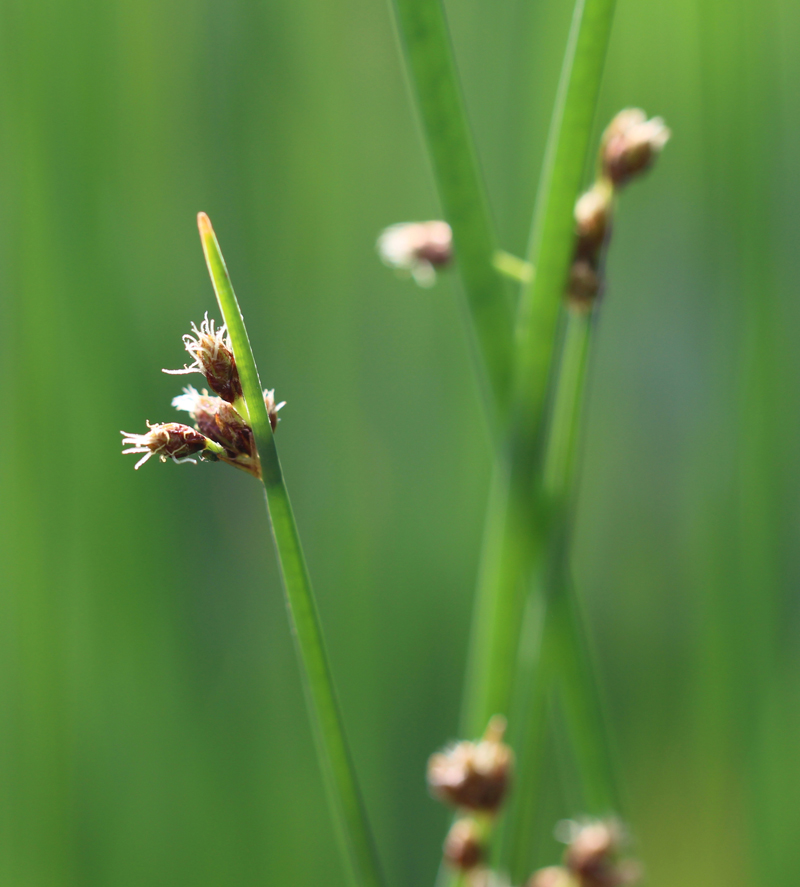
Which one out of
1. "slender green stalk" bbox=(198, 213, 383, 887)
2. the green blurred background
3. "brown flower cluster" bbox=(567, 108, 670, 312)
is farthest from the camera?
the green blurred background

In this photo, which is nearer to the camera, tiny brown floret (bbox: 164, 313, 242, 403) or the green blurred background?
tiny brown floret (bbox: 164, 313, 242, 403)

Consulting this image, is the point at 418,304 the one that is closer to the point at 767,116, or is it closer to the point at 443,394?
the point at 443,394

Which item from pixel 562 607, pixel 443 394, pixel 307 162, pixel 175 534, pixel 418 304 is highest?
pixel 307 162

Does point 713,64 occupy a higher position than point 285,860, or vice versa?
point 713,64

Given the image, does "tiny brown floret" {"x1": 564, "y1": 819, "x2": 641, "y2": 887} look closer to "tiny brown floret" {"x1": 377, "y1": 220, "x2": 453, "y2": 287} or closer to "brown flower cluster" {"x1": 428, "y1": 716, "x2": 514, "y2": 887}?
"brown flower cluster" {"x1": 428, "y1": 716, "x2": 514, "y2": 887}

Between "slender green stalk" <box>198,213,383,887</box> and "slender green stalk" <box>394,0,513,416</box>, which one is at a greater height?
"slender green stalk" <box>394,0,513,416</box>

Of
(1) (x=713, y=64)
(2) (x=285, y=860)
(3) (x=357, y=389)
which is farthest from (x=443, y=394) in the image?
(2) (x=285, y=860)

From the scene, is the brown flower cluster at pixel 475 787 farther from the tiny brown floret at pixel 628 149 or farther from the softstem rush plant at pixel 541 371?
the tiny brown floret at pixel 628 149

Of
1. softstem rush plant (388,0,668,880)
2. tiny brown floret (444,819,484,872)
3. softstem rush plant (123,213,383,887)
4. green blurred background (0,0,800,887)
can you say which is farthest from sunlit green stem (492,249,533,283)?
green blurred background (0,0,800,887)
